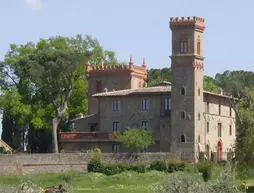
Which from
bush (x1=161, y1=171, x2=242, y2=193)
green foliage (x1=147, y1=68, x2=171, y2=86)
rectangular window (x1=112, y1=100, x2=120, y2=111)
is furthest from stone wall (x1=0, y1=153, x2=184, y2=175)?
bush (x1=161, y1=171, x2=242, y2=193)

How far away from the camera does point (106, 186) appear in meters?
73.9

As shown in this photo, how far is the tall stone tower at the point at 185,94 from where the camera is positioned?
89.9 m

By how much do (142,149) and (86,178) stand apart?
12764 mm

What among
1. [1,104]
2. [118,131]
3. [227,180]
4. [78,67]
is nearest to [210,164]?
[118,131]

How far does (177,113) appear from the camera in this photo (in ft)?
295

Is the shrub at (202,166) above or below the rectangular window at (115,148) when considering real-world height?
below

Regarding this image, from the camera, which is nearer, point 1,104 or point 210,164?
point 210,164

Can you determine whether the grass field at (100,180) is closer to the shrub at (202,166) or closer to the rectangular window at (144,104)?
the shrub at (202,166)

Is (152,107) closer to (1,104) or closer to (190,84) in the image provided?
(190,84)

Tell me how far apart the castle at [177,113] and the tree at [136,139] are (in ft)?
6.47

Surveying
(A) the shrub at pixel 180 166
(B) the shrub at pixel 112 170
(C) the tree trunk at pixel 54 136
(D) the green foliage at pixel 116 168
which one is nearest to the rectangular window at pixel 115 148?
(C) the tree trunk at pixel 54 136

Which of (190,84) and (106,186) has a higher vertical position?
(190,84)

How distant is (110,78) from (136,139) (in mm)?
13392

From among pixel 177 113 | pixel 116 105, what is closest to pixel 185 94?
pixel 177 113
